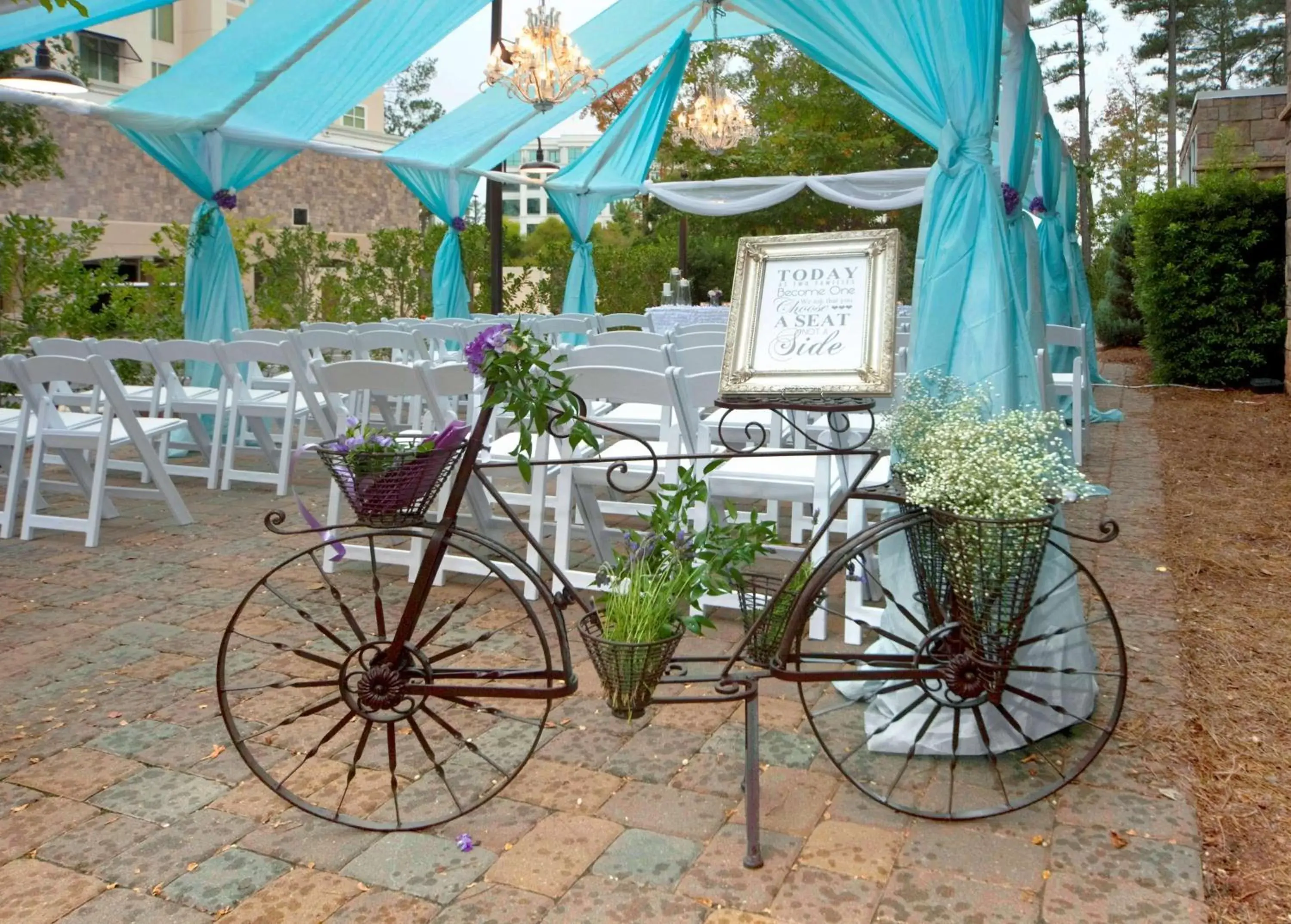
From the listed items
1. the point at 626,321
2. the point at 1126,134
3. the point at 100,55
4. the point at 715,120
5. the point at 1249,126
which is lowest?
the point at 626,321

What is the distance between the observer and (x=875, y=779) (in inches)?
96.6

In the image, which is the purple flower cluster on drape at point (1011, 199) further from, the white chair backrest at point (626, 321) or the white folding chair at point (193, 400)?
the white chair backrest at point (626, 321)

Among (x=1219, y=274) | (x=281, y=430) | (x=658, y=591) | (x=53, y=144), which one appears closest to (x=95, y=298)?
(x=281, y=430)

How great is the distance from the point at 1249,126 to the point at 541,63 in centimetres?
856

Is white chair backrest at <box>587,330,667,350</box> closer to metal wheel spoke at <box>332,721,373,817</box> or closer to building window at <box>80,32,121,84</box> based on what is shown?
metal wheel spoke at <box>332,721,373,817</box>

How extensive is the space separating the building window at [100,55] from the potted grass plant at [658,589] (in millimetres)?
29947

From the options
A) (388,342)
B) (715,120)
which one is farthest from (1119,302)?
(388,342)

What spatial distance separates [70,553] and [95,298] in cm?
441

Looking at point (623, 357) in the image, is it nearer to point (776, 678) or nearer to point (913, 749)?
point (776, 678)

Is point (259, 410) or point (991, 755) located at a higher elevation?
point (259, 410)

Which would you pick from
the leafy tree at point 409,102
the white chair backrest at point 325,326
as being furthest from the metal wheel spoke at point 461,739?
the leafy tree at point 409,102

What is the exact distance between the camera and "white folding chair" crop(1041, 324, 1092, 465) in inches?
240

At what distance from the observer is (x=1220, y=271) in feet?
31.9

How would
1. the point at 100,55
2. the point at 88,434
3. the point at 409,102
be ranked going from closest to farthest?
1. the point at 88,434
2. the point at 100,55
3. the point at 409,102
